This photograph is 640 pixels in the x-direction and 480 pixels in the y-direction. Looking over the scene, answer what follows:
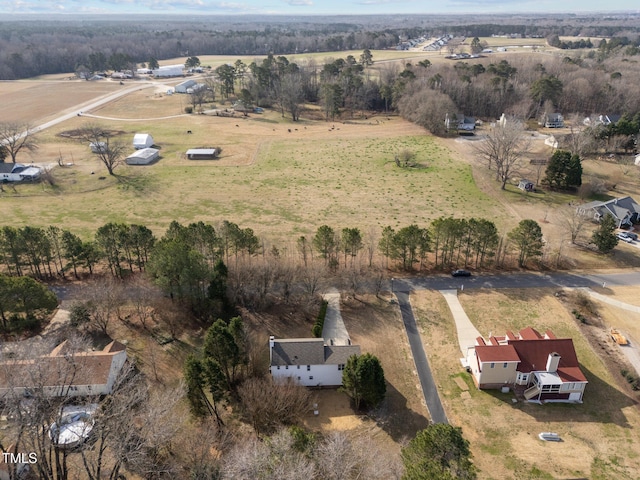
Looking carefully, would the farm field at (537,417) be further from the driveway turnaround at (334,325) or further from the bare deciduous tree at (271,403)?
the bare deciduous tree at (271,403)

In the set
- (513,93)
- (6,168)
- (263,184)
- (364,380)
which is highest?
(513,93)

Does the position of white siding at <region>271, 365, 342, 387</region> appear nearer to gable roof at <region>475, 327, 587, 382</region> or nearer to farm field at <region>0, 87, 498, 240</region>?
gable roof at <region>475, 327, 587, 382</region>

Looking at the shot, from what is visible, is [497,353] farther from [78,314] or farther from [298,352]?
[78,314]

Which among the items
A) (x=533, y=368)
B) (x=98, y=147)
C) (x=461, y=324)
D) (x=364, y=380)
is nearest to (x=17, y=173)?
(x=98, y=147)

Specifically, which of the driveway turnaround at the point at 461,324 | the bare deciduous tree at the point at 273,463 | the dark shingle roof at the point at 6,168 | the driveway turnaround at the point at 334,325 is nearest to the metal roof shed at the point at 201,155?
the dark shingle roof at the point at 6,168

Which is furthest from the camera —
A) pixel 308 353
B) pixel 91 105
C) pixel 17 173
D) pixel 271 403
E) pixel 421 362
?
pixel 91 105

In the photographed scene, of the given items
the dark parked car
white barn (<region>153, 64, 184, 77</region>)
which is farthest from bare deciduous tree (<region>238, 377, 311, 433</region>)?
white barn (<region>153, 64, 184, 77</region>)

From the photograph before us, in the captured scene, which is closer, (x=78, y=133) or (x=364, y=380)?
(x=364, y=380)

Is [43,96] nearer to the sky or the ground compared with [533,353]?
nearer to the sky
